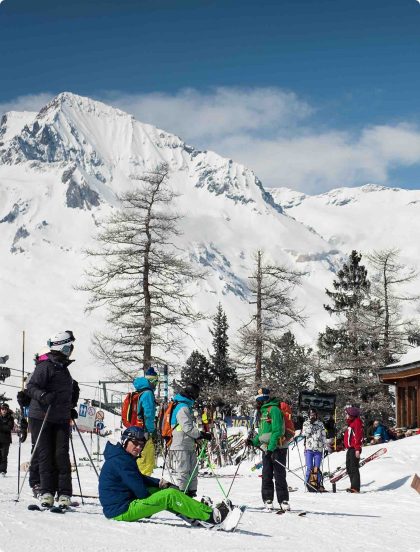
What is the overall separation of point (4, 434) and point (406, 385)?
2027cm

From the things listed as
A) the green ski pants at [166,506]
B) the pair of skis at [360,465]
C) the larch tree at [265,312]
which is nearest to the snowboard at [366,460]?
the pair of skis at [360,465]

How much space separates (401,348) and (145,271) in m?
18.6

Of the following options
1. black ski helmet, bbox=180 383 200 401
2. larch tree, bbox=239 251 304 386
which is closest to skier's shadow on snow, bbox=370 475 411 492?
black ski helmet, bbox=180 383 200 401

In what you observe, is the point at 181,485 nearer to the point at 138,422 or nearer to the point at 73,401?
the point at 138,422

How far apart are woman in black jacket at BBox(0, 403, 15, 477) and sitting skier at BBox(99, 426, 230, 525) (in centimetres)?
794

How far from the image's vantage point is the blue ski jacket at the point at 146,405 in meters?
9.68

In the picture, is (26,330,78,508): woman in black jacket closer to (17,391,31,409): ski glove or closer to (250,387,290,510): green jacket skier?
(17,391,31,409): ski glove

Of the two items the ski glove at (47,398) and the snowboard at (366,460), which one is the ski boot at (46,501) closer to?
the ski glove at (47,398)

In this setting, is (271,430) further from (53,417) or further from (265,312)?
(265,312)

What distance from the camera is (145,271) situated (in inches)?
1013

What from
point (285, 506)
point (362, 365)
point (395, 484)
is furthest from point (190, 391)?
point (362, 365)

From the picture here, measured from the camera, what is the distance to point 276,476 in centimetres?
969

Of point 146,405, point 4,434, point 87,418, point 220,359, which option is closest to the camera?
point 146,405

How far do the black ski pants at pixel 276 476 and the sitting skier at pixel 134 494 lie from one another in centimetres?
243
